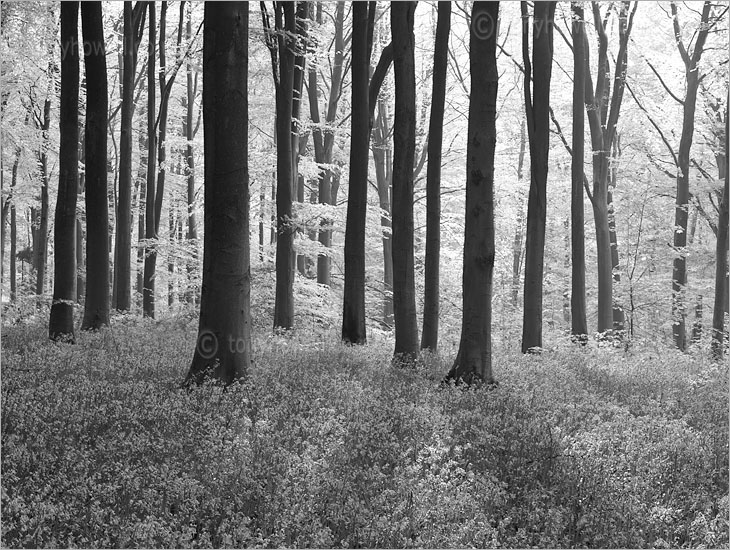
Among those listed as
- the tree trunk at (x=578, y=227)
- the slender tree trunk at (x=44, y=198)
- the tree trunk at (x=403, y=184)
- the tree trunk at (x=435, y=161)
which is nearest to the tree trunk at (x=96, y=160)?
the tree trunk at (x=403, y=184)

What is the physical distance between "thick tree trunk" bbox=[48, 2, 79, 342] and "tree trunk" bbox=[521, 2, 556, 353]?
9.45 meters

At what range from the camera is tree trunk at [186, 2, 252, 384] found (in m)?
8.91

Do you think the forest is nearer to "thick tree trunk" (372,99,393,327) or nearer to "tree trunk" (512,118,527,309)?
"thick tree trunk" (372,99,393,327)

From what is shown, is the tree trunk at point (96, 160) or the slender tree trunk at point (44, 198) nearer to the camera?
the tree trunk at point (96, 160)

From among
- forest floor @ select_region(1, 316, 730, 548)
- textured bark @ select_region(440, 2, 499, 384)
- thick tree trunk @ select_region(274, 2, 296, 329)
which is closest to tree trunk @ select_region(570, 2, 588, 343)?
thick tree trunk @ select_region(274, 2, 296, 329)

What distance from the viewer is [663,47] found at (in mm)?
25672

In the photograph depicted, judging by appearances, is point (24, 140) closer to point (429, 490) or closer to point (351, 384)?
point (351, 384)

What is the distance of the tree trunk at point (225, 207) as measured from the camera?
29.2 ft

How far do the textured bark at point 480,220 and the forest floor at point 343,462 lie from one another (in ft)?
1.92

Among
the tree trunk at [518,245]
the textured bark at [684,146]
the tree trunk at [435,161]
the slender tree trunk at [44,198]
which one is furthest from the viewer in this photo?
the tree trunk at [518,245]

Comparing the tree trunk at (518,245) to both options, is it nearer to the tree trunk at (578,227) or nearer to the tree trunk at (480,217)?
the tree trunk at (578,227)

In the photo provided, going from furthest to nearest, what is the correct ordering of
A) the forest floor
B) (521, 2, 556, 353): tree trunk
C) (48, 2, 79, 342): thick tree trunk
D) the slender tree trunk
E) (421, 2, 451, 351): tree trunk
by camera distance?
the slender tree trunk, (521, 2, 556, 353): tree trunk, (421, 2, 451, 351): tree trunk, (48, 2, 79, 342): thick tree trunk, the forest floor

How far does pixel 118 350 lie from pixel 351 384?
4.51m

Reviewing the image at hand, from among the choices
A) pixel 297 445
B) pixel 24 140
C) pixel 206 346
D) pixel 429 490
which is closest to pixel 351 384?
pixel 206 346
